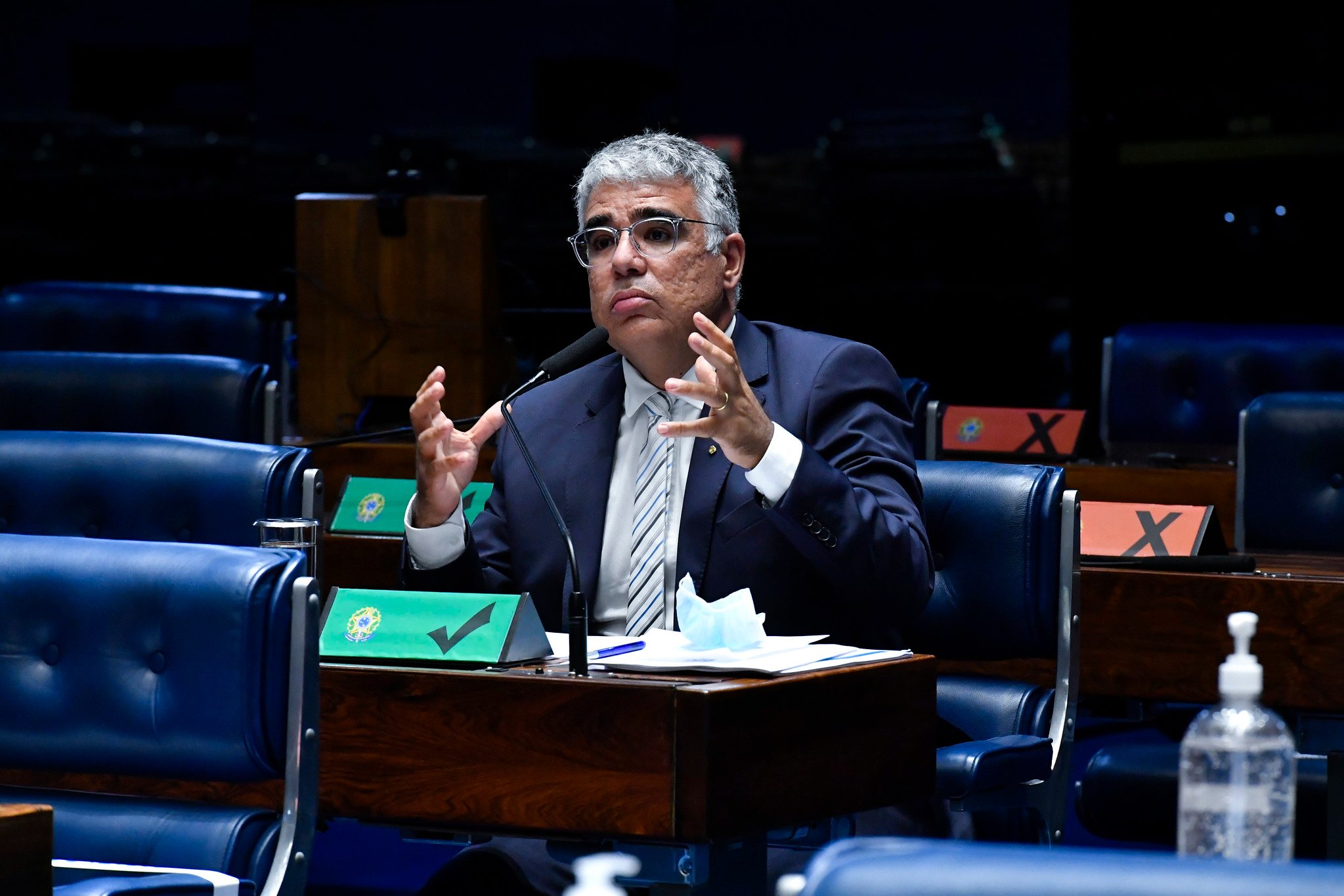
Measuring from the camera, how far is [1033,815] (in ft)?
9.65

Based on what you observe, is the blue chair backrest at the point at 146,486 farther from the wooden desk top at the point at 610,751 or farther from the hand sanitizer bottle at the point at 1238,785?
the hand sanitizer bottle at the point at 1238,785

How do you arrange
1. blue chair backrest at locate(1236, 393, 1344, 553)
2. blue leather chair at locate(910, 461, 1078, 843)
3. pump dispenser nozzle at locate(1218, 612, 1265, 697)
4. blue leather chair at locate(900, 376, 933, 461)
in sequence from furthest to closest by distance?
blue leather chair at locate(900, 376, 933, 461) → blue chair backrest at locate(1236, 393, 1344, 553) → blue leather chair at locate(910, 461, 1078, 843) → pump dispenser nozzle at locate(1218, 612, 1265, 697)

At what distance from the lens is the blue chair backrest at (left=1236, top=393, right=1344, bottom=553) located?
380 cm

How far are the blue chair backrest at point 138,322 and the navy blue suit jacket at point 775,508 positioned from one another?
9.19 feet

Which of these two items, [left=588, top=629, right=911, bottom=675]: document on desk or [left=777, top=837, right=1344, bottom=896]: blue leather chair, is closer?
[left=777, top=837, right=1344, bottom=896]: blue leather chair

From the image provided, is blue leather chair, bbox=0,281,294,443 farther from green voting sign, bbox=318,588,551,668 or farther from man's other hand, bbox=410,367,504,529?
green voting sign, bbox=318,588,551,668

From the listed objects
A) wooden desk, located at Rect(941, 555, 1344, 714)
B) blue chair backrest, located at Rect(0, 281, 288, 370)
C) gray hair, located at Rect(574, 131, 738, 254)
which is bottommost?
wooden desk, located at Rect(941, 555, 1344, 714)

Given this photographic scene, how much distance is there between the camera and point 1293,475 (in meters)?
3.84

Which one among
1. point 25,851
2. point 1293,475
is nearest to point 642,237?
point 25,851

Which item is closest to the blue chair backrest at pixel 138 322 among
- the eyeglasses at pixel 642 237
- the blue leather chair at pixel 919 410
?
the blue leather chair at pixel 919 410

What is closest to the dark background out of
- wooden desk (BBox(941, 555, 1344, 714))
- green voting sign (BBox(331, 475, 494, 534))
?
green voting sign (BBox(331, 475, 494, 534))

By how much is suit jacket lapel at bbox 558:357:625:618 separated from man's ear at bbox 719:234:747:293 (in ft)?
0.70

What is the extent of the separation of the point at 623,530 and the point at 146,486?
2.31 feet

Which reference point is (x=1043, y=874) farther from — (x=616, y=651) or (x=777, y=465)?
(x=777, y=465)
